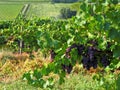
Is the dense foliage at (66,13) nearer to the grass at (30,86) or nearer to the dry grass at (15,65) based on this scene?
the dry grass at (15,65)

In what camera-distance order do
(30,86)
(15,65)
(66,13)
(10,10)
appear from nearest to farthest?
(30,86)
(15,65)
(66,13)
(10,10)

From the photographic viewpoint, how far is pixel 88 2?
2639mm

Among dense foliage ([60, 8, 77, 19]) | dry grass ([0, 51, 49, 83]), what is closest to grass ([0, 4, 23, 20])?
dense foliage ([60, 8, 77, 19])

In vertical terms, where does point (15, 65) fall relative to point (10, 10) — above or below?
above

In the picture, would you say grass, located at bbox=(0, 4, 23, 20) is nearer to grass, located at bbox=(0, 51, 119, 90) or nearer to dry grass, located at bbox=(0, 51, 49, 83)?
dry grass, located at bbox=(0, 51, 49, 83)

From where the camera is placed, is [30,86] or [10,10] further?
[10,10]

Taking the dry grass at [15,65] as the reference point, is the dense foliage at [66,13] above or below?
below

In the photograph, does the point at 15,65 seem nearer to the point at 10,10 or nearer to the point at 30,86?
the point at 30,86

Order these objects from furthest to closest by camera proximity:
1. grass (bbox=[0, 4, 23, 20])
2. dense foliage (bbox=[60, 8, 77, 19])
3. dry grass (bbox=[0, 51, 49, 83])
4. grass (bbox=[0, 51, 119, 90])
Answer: grass (bbox=[0, 4, 23, 20]) < dense foliage (bbox=[60, 8, 77, 19]) < dry grass (bbox=[0, 51, 49, 83]) < grass (bbox=[0, 51, 119, 90])

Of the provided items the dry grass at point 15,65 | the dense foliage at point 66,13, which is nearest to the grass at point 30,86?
the dry grass at point 15,65

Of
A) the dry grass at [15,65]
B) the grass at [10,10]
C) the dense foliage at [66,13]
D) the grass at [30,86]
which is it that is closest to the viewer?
the grass at [30,86]

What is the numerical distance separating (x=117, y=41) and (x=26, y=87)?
18.9 ft

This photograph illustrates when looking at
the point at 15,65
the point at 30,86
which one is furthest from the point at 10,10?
the point at 30,86

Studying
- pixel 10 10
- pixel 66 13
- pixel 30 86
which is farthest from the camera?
pixel 10 10
